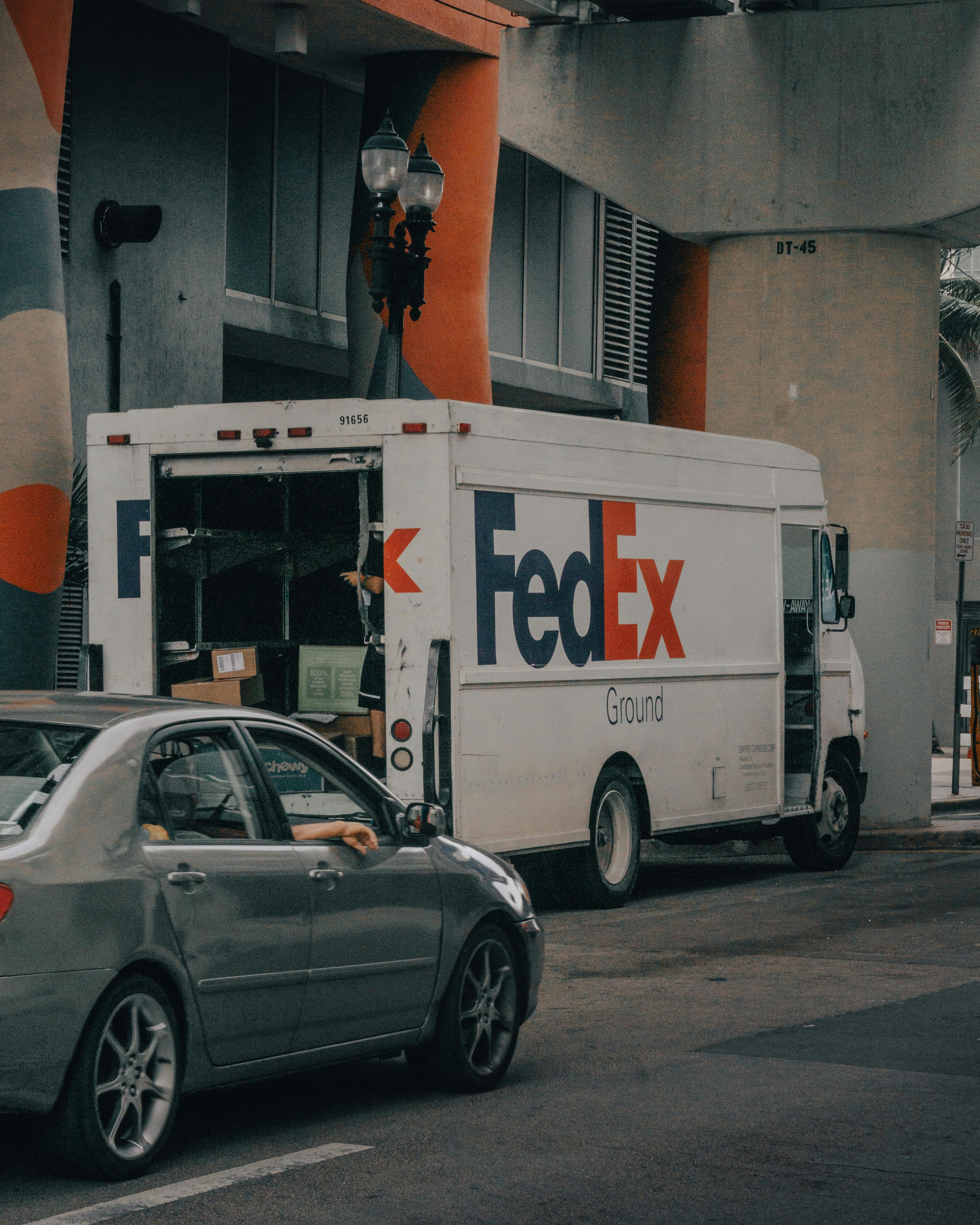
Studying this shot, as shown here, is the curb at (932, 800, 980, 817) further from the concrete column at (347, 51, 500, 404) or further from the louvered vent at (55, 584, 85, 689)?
the louvered vent at (55, 584, 85, 689)

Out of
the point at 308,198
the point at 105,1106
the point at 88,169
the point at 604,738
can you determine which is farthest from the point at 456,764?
the point at 308,198

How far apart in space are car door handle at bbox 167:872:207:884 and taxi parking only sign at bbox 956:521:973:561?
57.6 feet

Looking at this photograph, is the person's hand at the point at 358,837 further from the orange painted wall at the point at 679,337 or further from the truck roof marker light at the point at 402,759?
the orange painted wall at the point at 679,337

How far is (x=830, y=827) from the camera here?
16.5 metres

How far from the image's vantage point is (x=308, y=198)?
73.8 feet

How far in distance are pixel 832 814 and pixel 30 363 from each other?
7.48m

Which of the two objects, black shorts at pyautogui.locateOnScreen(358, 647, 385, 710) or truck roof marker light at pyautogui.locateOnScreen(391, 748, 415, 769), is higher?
black shorts at pyautogui.locateOnScreen(358, 647, 385, 710)

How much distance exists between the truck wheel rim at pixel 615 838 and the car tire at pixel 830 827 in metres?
2.87

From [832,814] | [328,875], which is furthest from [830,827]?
[328,875]

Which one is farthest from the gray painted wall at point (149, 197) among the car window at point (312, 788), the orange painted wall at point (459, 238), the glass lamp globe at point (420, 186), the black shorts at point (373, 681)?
the car window at point (312, 788)

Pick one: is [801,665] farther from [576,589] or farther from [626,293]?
[626,293]

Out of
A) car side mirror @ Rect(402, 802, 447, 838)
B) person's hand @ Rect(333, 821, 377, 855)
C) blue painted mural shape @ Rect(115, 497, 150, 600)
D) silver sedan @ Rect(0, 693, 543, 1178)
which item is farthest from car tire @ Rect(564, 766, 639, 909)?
person's hand @ Rect(333, 821, 377, 855)

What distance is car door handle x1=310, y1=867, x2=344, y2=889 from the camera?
22.1 feet

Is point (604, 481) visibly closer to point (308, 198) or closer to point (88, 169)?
point (88, 169)
